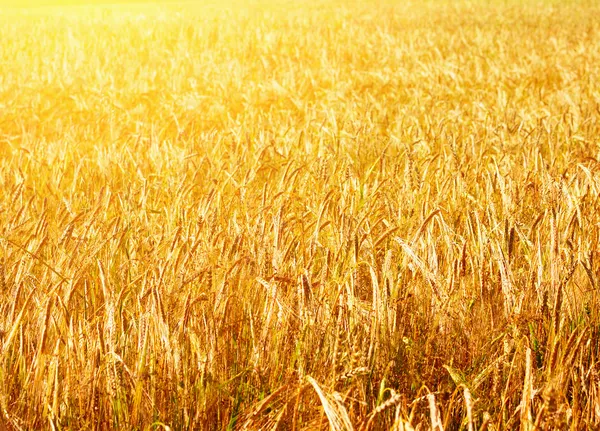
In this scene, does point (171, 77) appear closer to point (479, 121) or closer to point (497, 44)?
point (479, 121)

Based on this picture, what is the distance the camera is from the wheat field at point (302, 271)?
1.48 m

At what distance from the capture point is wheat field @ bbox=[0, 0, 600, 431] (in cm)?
148

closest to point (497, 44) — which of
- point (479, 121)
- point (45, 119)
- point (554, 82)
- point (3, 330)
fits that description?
point (554, 82)

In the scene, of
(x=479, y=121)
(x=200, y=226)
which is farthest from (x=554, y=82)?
(x=200, y=226)

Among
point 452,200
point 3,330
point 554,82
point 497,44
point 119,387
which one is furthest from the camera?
point 497,44

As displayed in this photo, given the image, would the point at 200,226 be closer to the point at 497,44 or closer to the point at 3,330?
the point at 3,330

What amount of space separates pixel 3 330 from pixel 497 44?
7.00 metres

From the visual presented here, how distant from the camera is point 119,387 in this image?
1.44 meters

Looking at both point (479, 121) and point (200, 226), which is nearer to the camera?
point (200, 226)

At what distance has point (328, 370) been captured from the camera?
5.17 feet

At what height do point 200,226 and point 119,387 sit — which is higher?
point 200,226

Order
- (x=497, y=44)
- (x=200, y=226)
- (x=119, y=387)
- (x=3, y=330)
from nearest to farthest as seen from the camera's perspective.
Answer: (x=119, y=387), (x=3, y=330), (x=200, y=226), (x=497, y=44)

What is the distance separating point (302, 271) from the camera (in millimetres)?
1618

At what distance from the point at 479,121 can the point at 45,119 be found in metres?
2.32
